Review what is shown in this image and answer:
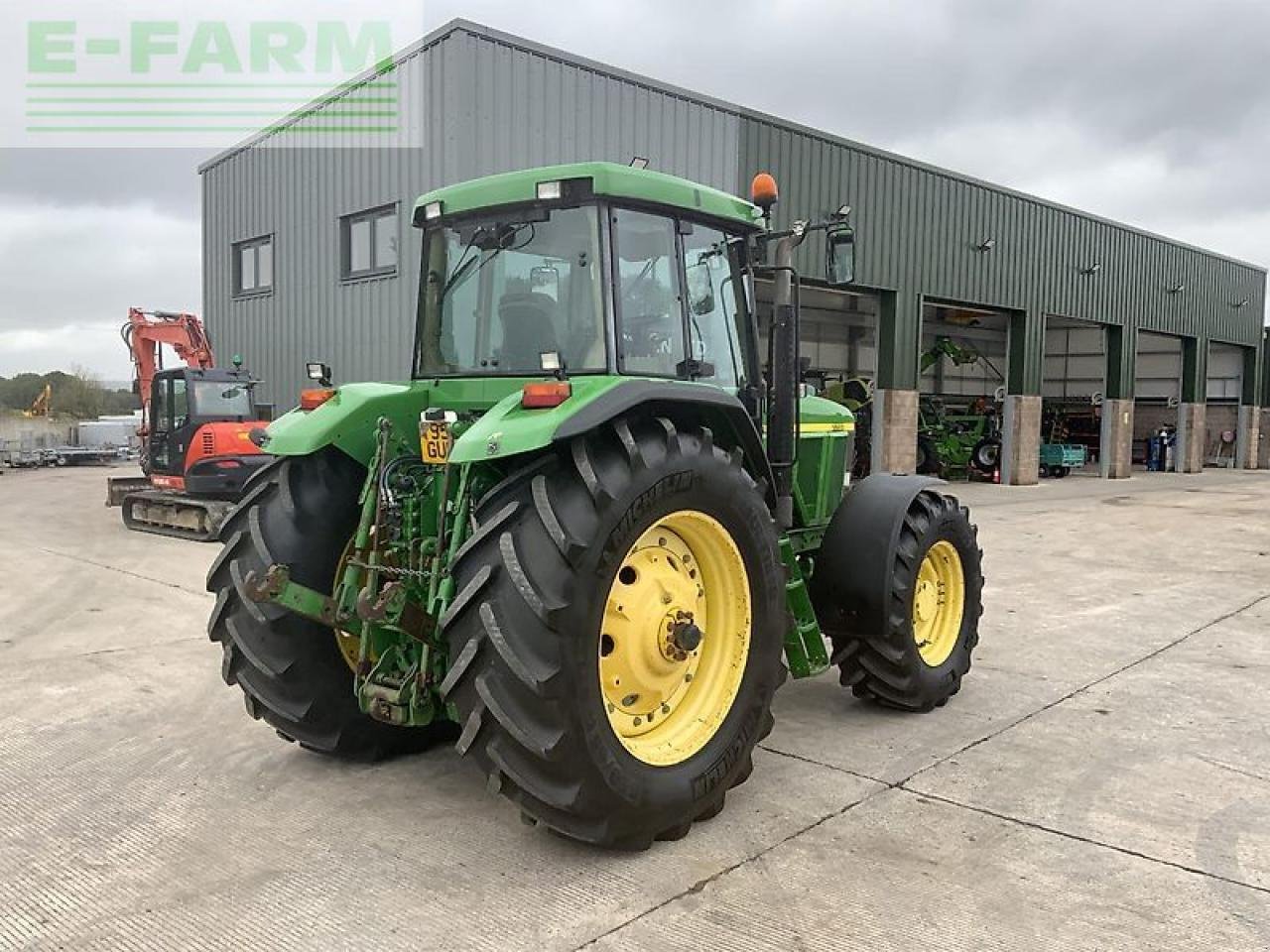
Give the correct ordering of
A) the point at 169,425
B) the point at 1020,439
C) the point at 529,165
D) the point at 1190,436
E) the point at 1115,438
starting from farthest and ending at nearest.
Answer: the point at 1190,436 → the point at 1115,438 → the point at 1020,439 → the point at 169,425 → the point at 529,165

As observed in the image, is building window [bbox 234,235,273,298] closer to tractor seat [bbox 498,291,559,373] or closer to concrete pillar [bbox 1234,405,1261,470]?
tractor seat [bbox 498,291,559,373]

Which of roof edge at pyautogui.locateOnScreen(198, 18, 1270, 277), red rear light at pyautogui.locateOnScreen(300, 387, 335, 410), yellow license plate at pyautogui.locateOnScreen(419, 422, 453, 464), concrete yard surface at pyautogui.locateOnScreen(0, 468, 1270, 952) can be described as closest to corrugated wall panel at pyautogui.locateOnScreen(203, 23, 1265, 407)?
roof edge at pyautogui.locateOnScreen(198, 18, 1270, 277)

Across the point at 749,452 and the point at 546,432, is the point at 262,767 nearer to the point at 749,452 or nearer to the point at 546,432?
the point at 546,432

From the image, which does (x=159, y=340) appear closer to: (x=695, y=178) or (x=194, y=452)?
(x=194, y=452)

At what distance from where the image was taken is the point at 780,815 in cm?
372

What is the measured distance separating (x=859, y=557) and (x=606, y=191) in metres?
2.16

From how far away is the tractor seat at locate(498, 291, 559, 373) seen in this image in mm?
3971

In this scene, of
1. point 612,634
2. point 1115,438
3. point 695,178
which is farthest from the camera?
point 1115,438

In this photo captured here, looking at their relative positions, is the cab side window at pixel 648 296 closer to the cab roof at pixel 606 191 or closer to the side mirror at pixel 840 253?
the cab roof at pixel 606 191

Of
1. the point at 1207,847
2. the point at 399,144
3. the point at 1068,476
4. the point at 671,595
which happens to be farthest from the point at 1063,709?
the point at 1068,476

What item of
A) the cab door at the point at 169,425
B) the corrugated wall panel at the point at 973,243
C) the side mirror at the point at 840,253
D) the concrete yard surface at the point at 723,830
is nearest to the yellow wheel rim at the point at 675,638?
the concrete yard surface at the point at 723,830

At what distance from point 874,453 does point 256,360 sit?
11861 millimetres

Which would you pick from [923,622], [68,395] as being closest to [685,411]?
[923,622]

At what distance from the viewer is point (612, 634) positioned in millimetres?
3479
